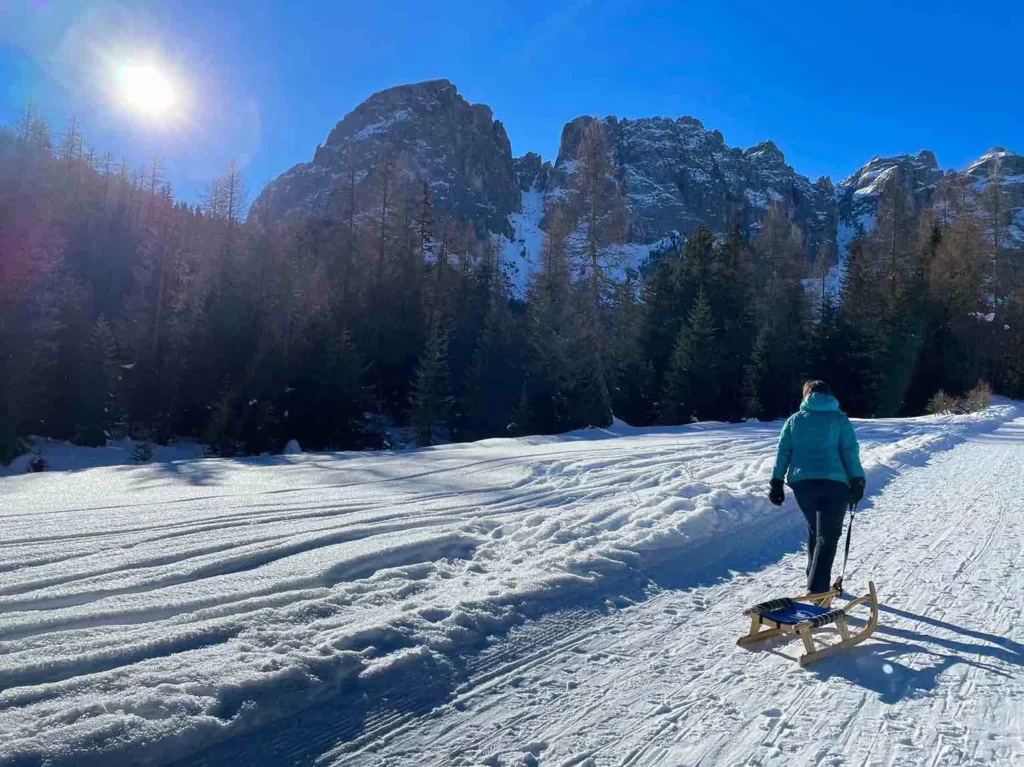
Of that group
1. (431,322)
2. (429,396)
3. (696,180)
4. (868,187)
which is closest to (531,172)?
(696,180)

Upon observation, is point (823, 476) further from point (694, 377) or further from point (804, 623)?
point (694, 377)

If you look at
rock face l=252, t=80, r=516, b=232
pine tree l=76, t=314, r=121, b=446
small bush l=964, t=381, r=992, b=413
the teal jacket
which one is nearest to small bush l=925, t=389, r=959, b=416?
small bush l=964, t=381, r=992, b=413

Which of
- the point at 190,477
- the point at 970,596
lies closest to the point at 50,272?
the point at 190,477

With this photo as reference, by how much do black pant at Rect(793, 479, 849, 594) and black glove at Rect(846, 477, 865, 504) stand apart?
0.03 m

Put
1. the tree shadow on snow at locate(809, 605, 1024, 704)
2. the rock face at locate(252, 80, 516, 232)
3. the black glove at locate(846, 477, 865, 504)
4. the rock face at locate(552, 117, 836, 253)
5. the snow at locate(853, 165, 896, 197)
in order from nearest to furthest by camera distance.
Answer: the tree shadow on snow at locate(809, 605, 1024, 704) → the black glove at locate(846, 477, 865, 504) → the rock face at locate(252, 80, 516, 232) → the rock face at locate(552, 117, 836, 253) → the snow at locate(853, 165, 896, 197)

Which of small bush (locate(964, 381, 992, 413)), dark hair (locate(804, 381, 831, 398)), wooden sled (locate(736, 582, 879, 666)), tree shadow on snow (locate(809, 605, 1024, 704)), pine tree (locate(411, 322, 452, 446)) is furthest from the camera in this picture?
pine tree (locate(411, 322, 452, 446))

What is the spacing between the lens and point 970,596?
5309mm

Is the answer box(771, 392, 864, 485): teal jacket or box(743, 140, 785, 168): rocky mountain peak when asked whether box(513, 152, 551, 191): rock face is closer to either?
box(743, 140, 785, 168): rocky mountain peak

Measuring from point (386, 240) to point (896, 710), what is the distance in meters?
33.6

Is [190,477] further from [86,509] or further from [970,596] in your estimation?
[970,596]

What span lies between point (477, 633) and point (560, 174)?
126m

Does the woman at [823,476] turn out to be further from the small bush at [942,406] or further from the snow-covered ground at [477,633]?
the small bush at [942,406]

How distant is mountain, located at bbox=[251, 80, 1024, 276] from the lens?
115 meters

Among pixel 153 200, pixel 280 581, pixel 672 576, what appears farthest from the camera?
pixel 153 200
